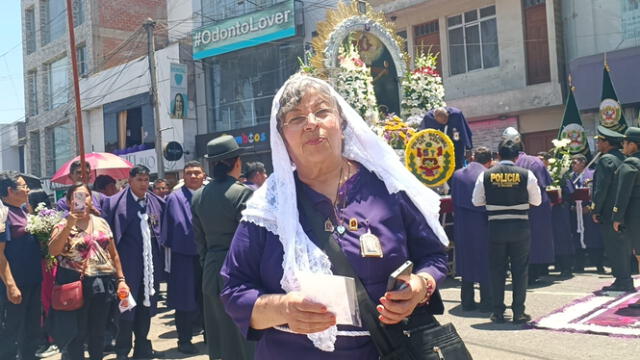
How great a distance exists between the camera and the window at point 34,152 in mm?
35562

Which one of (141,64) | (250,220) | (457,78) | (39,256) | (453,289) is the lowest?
(453,289)

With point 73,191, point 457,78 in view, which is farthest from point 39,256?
point 457,78

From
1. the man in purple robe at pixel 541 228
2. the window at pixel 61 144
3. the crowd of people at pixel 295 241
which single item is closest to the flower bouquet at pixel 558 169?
the crowd of people at pixel 295 241

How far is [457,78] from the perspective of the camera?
17.4 meters

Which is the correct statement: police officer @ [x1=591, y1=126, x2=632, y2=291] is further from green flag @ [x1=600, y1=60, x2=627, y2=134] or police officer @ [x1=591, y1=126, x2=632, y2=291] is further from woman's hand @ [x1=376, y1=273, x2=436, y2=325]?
woman's hand @ [x1=376, y1=273, x2=436, y2=325]

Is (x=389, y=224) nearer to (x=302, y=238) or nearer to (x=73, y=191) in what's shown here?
(x=302, y=238)

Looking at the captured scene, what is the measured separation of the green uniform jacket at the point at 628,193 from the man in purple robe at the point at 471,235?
4.91 ft

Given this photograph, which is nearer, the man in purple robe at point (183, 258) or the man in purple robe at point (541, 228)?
the man in purple robe at point (183, 258)

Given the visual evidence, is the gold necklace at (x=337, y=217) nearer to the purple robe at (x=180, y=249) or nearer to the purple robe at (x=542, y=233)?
the purple robe at (x=180, y=249)

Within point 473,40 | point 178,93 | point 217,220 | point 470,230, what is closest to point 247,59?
point 178,93

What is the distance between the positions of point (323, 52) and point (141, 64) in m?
19.7

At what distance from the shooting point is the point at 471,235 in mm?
7434

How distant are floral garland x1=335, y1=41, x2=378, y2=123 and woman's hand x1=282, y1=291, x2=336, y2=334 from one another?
7368mm

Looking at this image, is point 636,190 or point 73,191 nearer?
point 73,191
